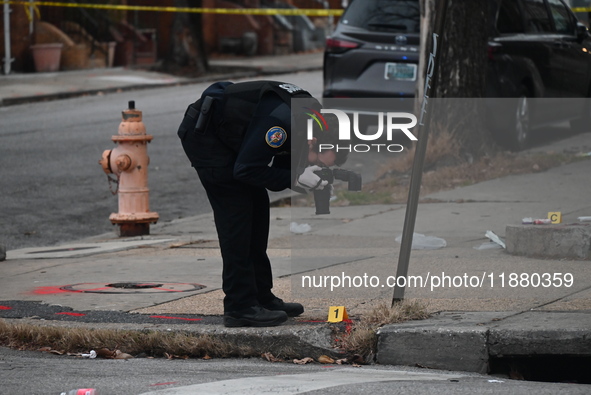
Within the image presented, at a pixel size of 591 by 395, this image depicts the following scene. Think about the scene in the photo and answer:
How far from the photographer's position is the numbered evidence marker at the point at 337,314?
5688 mm

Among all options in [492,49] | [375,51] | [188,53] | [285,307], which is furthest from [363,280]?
[188,53]

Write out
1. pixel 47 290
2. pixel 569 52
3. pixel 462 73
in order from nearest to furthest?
pixel 47 290 → pixel 462 73 → pixel 569 52

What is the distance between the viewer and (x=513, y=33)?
1266 cm

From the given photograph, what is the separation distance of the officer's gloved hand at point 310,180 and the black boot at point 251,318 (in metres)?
0.73

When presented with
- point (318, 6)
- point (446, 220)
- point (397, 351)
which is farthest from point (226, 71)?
point (397, 351)

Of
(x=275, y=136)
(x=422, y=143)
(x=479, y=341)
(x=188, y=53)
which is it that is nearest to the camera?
(x=479, y=341)

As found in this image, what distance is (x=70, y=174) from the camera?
12.2m

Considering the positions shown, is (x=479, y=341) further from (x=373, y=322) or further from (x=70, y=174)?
(x=70, y=174)

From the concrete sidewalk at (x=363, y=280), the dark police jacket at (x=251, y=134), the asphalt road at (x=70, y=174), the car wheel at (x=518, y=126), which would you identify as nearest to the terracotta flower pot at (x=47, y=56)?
the asphalt road at (x=70, y=174)

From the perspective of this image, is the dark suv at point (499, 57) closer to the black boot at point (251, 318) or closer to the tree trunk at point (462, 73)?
the tree trunk at point (462, 73)

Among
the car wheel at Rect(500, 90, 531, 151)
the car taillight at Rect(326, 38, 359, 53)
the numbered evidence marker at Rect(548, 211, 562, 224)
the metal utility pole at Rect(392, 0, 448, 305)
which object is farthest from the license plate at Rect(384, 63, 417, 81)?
the metal utility pole at Rect(392, 0, 448, 305)

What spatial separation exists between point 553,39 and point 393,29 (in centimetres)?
200

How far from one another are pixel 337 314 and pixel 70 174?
23.3 ft

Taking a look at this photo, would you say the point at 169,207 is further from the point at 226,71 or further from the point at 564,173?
the point at 226,71
